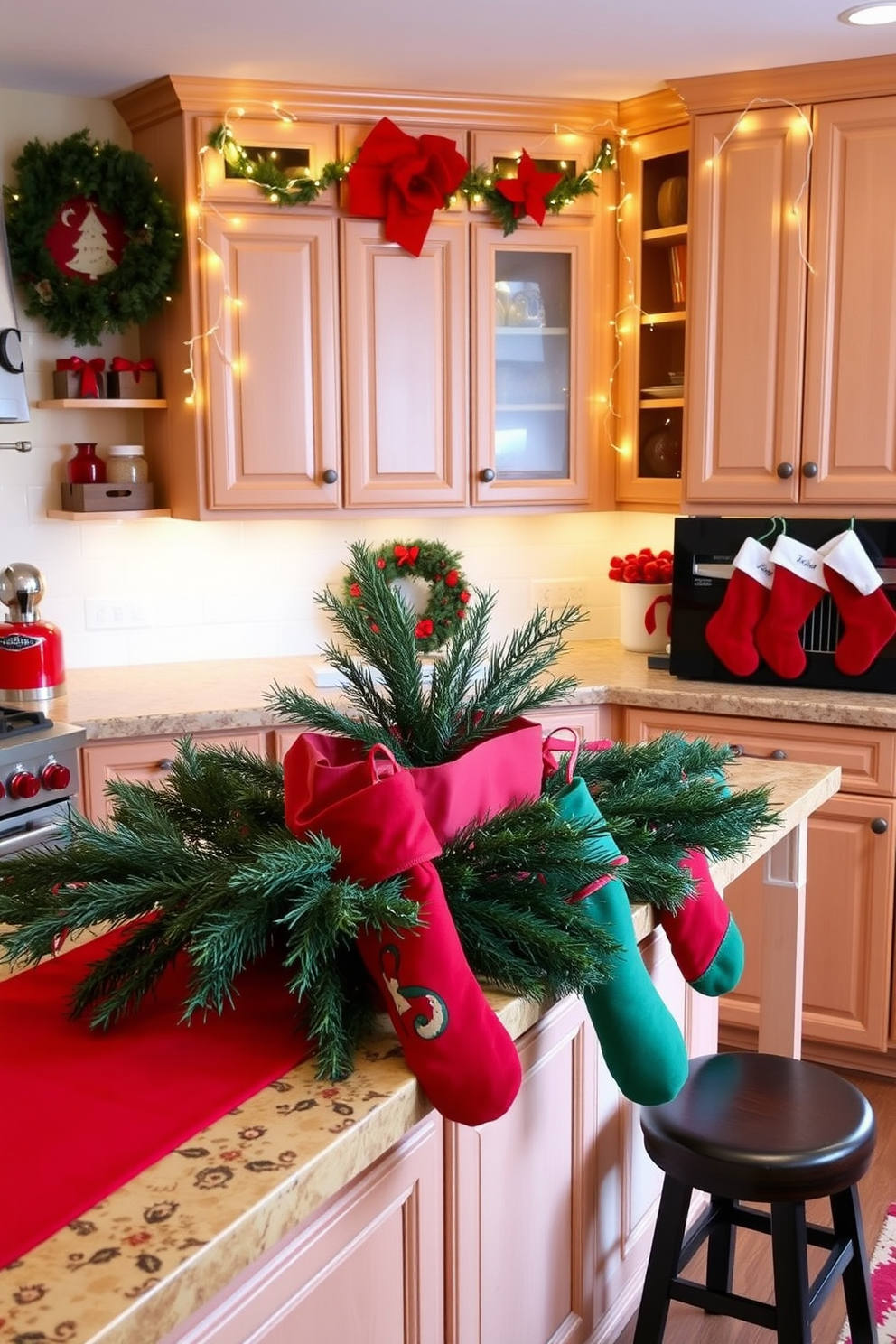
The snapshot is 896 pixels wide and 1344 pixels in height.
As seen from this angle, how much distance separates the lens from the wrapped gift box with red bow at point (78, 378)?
10.8ft

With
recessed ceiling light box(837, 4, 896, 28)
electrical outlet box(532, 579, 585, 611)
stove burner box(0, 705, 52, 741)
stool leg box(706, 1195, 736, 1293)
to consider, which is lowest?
stool leg box(706, 1195, 736, 1293)

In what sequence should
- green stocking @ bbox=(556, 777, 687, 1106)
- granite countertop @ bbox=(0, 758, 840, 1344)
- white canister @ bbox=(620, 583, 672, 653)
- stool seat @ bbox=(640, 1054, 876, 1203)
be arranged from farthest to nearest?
white canister @ bbox=(620, 583, 672, 653) → stool seat @ bbox=(640, 1054, 876, 1203) → green stocking @ bbox=(556, 777, 687, 1106) → granite countertop @ bbox=(0, 758, 840, 1344)

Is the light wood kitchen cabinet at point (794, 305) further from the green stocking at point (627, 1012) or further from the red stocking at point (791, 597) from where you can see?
the green stocking at point (627, 1012)

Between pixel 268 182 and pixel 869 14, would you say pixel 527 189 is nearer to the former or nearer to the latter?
pixel 268 182

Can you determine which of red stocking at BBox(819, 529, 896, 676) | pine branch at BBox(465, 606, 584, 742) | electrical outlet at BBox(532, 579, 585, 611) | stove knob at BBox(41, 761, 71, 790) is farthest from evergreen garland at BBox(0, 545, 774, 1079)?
electrical outlet at BBox(532, 579, 585, 611)

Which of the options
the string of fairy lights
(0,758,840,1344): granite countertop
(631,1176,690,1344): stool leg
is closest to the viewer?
(0,758,840,1344): granite countertop

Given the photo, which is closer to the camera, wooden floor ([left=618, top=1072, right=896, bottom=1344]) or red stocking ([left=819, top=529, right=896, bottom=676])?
wooden floor ([left=618, top=1072, right=896, bottom=1344])

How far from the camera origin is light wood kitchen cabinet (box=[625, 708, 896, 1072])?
120 inches

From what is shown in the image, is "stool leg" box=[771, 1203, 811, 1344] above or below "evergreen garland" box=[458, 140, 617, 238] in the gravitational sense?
below

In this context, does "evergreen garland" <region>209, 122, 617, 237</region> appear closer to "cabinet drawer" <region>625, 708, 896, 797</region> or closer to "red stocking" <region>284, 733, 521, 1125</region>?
"cabinet drawer" <region>625, 708, 896, 797</region>

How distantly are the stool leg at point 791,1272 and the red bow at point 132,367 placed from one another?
255 centimetres

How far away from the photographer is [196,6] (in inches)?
105

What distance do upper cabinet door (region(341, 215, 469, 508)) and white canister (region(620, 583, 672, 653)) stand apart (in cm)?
64

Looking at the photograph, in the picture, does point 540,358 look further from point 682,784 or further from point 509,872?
point 509,872
